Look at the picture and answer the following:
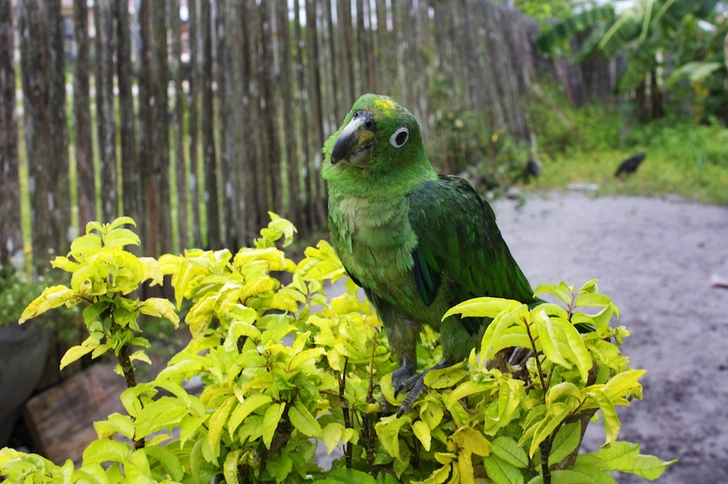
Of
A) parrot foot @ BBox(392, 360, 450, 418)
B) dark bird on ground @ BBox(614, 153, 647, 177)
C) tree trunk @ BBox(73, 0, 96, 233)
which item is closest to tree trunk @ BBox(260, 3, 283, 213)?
tree trunk @ BBox(73, 0, 96, 233)

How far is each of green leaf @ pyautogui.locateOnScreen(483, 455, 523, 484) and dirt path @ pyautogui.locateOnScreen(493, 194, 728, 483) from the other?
1813mm

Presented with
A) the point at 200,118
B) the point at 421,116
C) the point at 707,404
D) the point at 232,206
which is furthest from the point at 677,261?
the point at 200,118

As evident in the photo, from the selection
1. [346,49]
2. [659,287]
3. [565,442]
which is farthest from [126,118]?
[659,287]

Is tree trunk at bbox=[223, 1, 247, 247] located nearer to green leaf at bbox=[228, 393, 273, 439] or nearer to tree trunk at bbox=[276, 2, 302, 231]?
tree trunk at bbox=[276, 2, 302, 231]

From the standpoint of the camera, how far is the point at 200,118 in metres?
3.63

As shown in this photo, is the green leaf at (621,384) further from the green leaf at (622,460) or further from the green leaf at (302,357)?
the green leaf at (302,357)

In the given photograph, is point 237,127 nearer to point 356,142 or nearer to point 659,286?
point 356,142

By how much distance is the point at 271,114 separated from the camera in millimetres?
4035

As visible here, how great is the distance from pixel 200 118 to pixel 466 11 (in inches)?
197

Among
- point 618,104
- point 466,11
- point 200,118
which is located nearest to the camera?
point 200,118

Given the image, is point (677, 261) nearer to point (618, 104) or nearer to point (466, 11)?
point (466, 11)

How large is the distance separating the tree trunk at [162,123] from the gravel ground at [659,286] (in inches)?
100

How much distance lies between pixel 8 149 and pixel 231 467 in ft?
7.90

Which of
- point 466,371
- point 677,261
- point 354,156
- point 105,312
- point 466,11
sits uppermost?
point 466,11
